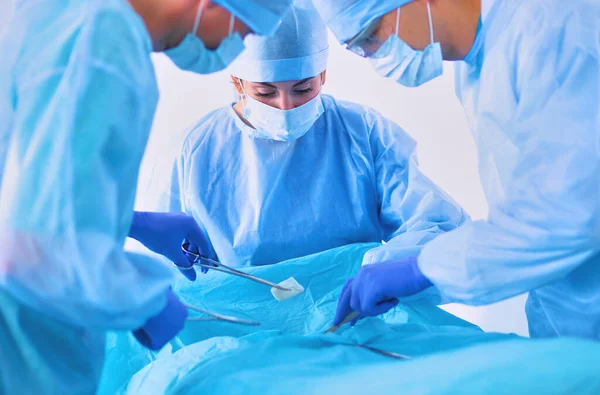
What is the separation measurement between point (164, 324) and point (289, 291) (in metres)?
0.45

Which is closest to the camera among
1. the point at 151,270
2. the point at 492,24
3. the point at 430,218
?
the point at 151,270

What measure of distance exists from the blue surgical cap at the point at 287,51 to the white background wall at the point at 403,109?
21.9 inches

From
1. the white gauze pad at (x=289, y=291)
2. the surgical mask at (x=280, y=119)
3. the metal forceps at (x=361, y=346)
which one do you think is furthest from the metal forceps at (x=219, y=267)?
the surgical mask at (x=280, y=119)

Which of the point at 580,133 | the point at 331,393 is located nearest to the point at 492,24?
the point at 580,133

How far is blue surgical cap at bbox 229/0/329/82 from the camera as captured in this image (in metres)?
1.33

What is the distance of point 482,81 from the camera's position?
1.00m

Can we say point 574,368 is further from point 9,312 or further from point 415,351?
point 9,312

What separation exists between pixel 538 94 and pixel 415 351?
18.3 inches

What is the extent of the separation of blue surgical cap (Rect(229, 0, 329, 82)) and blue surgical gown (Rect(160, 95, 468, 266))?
0.20 metres

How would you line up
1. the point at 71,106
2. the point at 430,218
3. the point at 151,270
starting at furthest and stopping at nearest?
the point at 430,218 < the point at 151,270 < the point at 71,106

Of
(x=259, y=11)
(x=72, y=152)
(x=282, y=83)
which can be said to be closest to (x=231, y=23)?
(x=259, y=11)

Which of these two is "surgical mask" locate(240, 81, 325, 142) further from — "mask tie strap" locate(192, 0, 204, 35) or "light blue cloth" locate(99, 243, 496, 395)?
"mask tie strap" locate(192, 0, 204, 35)

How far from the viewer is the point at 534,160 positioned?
0.91 m

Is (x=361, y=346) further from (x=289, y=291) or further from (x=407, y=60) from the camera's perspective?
(x=407, y=60)
